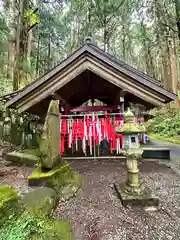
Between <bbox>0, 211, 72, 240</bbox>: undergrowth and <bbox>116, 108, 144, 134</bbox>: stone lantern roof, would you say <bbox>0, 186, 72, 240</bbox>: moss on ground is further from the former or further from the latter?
<bbox>116, 108, 144, 134</bbox>: stone lantern roof

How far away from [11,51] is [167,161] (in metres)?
15.1

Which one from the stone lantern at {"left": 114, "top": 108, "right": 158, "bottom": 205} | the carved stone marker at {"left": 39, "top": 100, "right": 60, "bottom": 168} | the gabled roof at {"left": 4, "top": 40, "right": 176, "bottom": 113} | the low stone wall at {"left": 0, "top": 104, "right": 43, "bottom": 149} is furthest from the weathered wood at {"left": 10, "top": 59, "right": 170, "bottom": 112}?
the low stone wall at {"left": 0, "top": 104, "right": 43, "bottom": 149}

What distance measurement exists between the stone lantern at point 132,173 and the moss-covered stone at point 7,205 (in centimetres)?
181

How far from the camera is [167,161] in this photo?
19.1 ft

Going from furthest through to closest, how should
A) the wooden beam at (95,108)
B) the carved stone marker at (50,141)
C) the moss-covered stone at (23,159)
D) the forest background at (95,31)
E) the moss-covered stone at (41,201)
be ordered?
the forest background at (95,31), the wooden beam at (95,108), the moss-covered stone at (23,159), the carved stone marker at (50,141), the moss-covered stone at (41,201)

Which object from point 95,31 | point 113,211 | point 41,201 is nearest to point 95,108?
point 113,211

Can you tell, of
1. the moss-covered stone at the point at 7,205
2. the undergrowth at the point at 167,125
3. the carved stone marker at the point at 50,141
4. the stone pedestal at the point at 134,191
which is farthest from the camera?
the undergrowth at the point at 167,125

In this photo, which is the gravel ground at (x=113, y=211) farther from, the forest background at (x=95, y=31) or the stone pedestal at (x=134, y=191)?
the forest background at (x=95, y=31)

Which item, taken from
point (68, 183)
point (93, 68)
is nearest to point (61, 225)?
point (68, 183)

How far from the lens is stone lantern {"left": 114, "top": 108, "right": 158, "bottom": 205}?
2.72m

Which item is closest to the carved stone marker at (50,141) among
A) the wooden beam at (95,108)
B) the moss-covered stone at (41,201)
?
the moss-covered stone at (41,201)

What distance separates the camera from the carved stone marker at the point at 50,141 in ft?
10.4

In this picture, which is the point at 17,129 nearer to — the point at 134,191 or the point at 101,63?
the point at 101,63

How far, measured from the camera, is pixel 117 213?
255 cm
